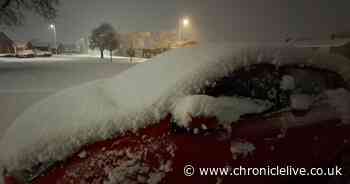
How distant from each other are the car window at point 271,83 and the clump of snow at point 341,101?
0.07 metres

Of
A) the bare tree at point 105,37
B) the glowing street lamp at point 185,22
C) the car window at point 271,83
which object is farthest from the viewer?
the bare tree at point 105,37

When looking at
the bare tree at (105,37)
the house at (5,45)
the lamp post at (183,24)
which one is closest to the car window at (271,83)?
the lamp post at (183,24)

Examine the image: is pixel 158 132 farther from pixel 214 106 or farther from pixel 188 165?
pixel 214 106

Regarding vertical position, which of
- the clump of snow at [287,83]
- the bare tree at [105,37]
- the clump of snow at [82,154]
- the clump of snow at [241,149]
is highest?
Result: the bare tree at [105,37]

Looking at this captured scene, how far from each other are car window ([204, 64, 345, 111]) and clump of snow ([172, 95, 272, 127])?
104mm

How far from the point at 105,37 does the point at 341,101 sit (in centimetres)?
3374

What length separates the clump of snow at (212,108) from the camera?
1.70 m

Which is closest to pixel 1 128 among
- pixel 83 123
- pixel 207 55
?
pixel 83 123

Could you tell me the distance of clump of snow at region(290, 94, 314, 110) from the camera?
6.77ft

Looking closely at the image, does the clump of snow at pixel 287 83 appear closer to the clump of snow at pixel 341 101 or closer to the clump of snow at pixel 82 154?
the clump of snow at pixel 341 101

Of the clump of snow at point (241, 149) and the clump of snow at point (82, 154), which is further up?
the clump of snow at point (241, 149)

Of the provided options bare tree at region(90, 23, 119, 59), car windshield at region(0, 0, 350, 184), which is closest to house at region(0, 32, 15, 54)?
bare tree at region(90, 23, 119, 59)

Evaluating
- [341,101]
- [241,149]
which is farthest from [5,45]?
[341,101]

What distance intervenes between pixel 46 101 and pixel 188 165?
1.77 meters
